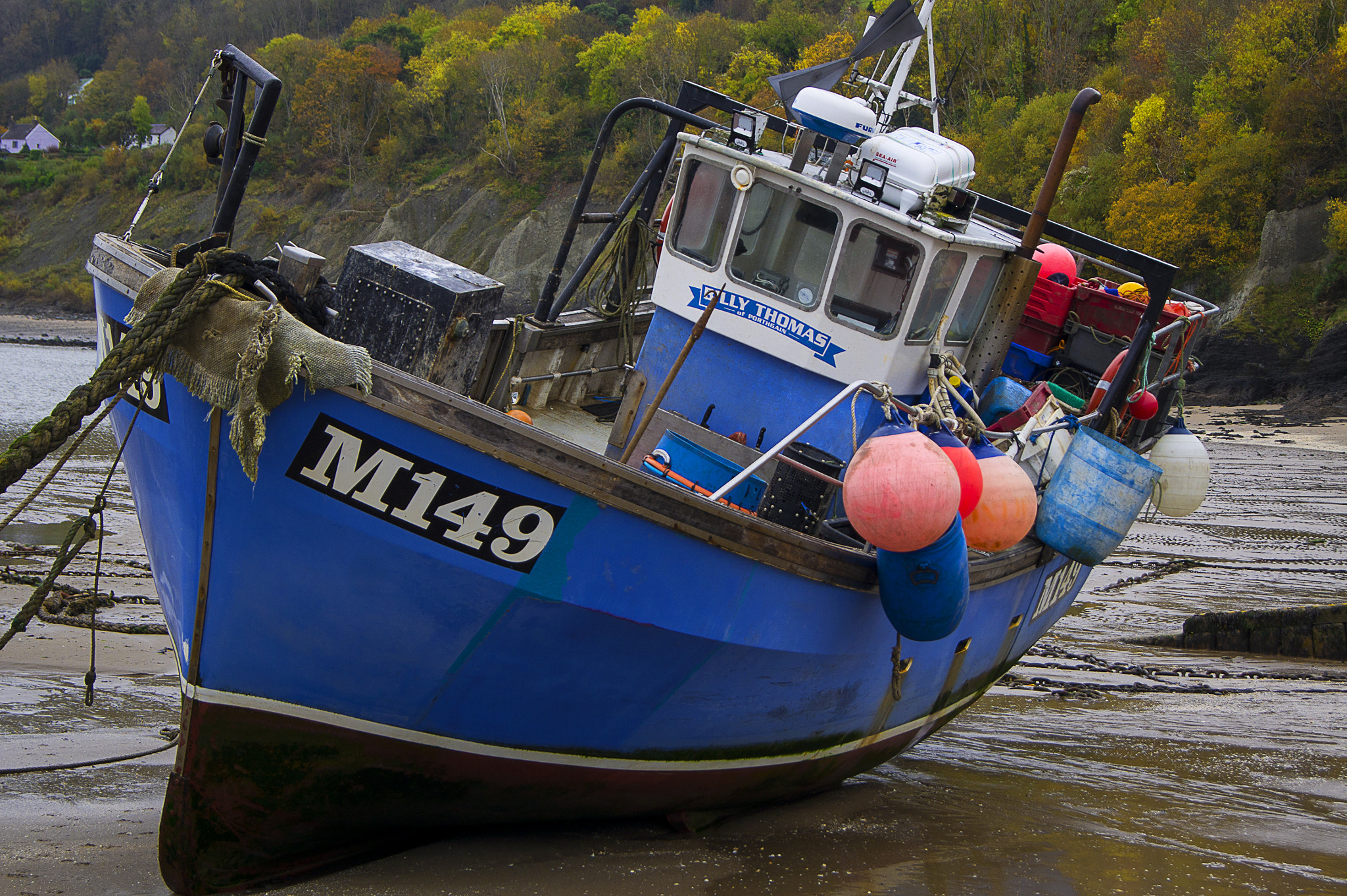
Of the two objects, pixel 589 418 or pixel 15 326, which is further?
pixel 15 326

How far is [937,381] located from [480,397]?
295 centimetres

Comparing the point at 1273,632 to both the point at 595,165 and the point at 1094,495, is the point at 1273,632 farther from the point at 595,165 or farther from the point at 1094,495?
the point at 595,165

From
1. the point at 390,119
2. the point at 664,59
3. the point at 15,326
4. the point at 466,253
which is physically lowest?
the point at 15,326

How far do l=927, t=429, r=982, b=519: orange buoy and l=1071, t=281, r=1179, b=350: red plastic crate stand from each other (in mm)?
3882

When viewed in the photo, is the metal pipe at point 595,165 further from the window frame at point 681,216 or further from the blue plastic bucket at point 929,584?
the blue plastic bucket at point 929,584

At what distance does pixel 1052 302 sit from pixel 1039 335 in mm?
274

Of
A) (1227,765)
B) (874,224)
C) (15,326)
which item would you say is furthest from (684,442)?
(15,326)

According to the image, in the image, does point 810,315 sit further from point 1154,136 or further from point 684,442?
point 1154,136

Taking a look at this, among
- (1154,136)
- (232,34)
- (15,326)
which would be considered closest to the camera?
(1154,136)

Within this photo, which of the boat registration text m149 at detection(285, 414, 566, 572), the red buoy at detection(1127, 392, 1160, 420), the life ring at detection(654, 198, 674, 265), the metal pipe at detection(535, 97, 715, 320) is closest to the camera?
the boat registration text m149 at detection(285, 414, 566, 572)

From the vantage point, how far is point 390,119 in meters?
71.4

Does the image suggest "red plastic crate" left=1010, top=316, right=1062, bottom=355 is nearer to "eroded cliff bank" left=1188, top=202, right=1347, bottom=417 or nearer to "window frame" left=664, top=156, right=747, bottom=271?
"window frame" left=664, top=156, right=747, bottom=271

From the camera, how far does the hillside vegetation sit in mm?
32500

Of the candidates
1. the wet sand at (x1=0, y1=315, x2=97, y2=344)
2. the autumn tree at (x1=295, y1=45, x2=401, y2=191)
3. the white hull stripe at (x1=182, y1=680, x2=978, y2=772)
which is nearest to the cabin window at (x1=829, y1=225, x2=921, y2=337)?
the white hull stripe at (x1=182, y1=680, x2=978, y2=772)
